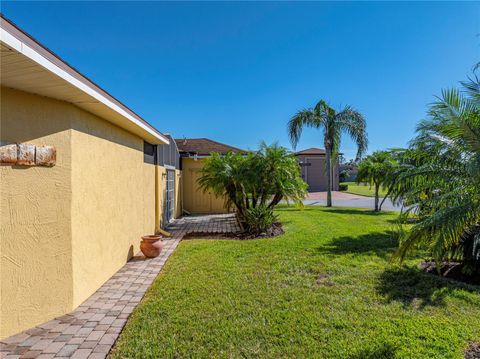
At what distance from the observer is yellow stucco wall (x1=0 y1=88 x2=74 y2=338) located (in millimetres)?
3461

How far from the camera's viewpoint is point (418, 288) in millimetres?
5152

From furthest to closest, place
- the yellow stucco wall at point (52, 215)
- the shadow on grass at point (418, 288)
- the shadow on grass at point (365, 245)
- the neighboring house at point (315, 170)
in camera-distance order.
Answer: the neighboring house at point (315, 170) < the shadow on grass at point (365, 245) < the shadow on grass at point (418, 288) < the yellow stucco wall at point (52, 215)

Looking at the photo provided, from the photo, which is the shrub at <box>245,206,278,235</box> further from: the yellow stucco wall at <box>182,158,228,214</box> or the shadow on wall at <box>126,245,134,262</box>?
the yellow stucco wall at <box>182,158,228,214</box>

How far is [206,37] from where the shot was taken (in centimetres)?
1113

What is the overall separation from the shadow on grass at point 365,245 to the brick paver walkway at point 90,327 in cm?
529

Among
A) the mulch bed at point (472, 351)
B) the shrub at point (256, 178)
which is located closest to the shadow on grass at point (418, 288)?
the mulch bed at point (472, 351)

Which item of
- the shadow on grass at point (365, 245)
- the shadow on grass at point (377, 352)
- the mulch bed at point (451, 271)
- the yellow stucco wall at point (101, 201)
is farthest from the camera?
the shadow on grass at point (365, 245)

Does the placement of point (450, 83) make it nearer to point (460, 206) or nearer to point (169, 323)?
point (460, 206)

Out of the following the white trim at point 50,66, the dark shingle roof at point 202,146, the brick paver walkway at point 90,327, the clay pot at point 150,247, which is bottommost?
the brick paver walkway at point 90,327

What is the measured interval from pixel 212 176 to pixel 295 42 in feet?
22.3

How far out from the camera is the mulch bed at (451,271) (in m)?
5.81

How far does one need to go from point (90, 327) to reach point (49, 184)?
224 cm

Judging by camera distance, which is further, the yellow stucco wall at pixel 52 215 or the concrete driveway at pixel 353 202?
the concrete driveway at pixel 353 202

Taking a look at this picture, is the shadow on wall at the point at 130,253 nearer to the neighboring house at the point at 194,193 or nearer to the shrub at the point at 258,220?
the shrub at the point at 258,220
